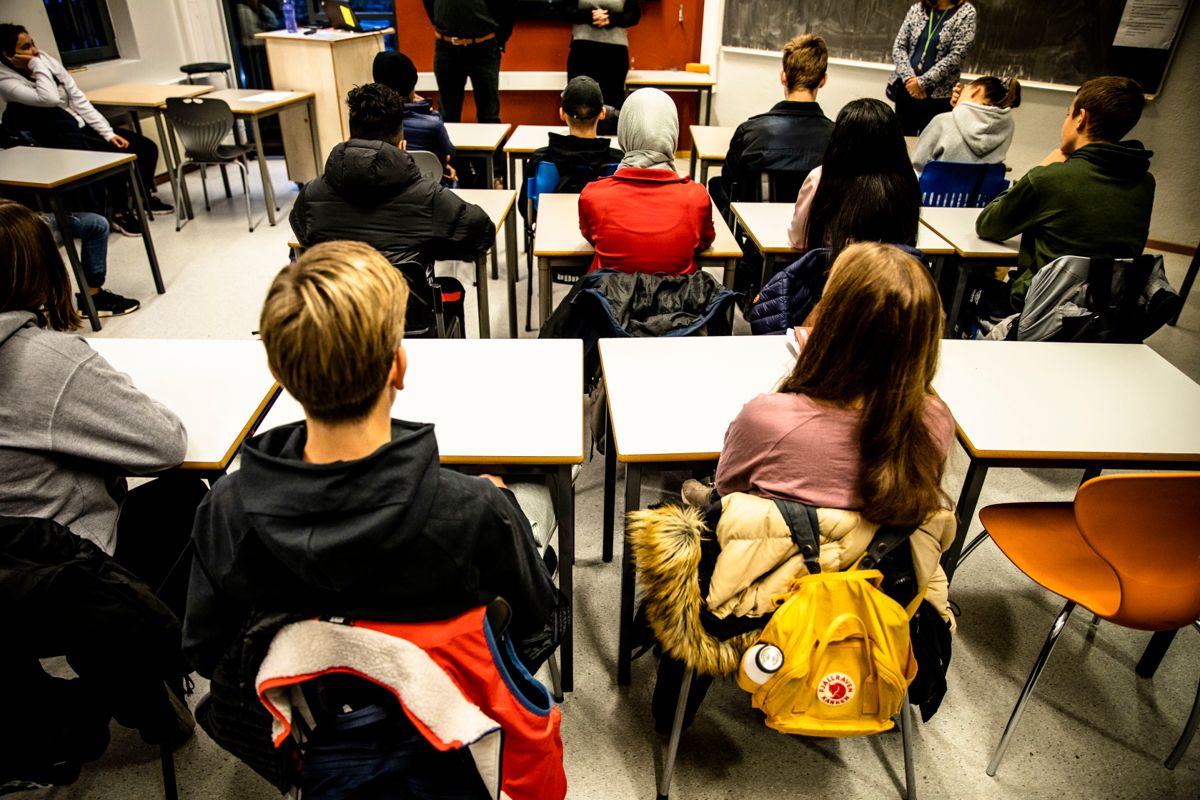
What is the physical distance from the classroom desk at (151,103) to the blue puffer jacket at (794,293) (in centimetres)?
409

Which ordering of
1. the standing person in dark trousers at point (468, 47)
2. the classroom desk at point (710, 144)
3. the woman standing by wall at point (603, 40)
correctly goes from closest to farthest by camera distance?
the classroom desk at point (710, 144), the standing person in dark trousers at point (468, 47), the woman standing by wall at point (603, 40)

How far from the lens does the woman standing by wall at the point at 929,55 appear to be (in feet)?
14.9

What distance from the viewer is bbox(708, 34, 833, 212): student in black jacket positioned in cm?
319

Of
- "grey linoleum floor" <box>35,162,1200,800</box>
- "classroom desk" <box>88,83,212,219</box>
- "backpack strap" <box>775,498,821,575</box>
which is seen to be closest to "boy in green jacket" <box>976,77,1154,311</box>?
"grey linoleum floor" <box>35,162,1200,800</box>

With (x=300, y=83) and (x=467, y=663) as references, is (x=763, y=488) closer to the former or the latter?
(x=467, y=663)

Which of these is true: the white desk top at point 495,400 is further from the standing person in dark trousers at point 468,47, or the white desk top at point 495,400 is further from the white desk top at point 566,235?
the standing person in dark trousers at point 468,47

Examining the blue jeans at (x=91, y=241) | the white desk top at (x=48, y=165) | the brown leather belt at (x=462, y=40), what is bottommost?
the blue jeans at (x=91, y=241)

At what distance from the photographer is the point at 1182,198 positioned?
4719mm

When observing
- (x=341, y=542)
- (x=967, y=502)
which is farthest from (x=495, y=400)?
(x=967, y=502)

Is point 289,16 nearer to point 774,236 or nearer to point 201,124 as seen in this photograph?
point 201,124

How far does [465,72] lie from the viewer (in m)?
5.30

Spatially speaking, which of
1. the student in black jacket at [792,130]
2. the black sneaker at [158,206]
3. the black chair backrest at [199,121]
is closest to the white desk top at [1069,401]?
the student in black jacket at [792,130]

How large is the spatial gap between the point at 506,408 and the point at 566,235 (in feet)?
4.21

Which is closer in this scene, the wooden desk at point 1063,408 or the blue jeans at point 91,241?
the wooden desk at point 1063,408
